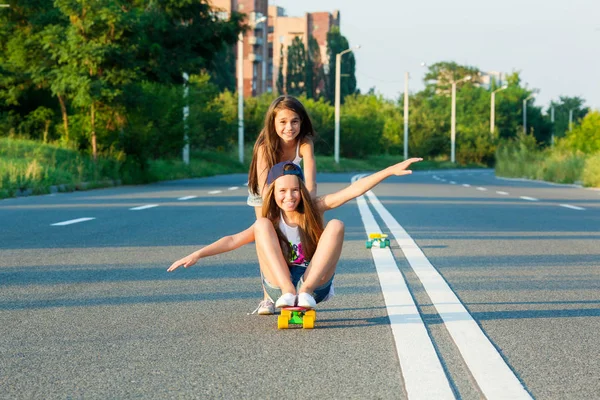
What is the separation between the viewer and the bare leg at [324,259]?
579cm

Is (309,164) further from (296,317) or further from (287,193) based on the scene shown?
(296,317)

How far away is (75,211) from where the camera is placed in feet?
54.1

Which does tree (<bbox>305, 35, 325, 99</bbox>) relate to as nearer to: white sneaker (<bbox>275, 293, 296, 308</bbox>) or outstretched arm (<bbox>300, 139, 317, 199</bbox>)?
outstretched arm (<bbox>300, 139, 317, 199</bbox>)

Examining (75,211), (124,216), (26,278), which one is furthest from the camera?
(75,211)

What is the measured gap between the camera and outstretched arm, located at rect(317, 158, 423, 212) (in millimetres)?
5785

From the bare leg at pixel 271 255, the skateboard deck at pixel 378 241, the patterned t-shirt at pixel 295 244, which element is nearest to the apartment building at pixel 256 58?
Result: the skateboard deck at pixel 378 241

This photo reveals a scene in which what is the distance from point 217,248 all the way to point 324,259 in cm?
60

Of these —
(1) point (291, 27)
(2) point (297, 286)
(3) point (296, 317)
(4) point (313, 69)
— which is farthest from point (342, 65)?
(3) point (296, 317)

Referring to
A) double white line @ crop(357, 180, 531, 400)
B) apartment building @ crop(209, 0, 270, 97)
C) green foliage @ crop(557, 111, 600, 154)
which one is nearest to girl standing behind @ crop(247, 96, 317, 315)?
double white line @ crop(357, 180, 531, 400)

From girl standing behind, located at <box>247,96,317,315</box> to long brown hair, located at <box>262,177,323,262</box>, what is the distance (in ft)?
1.01

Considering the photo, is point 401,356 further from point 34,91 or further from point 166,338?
point 34,91

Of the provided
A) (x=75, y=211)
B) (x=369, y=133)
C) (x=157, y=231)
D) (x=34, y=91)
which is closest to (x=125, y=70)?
(x=34, y=91)

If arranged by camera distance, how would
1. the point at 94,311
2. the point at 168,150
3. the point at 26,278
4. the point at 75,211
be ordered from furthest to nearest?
the point at 168,150 → the point at 75,211 → the point at 26,278 → the point at 94,311

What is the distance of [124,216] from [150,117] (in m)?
18.8
